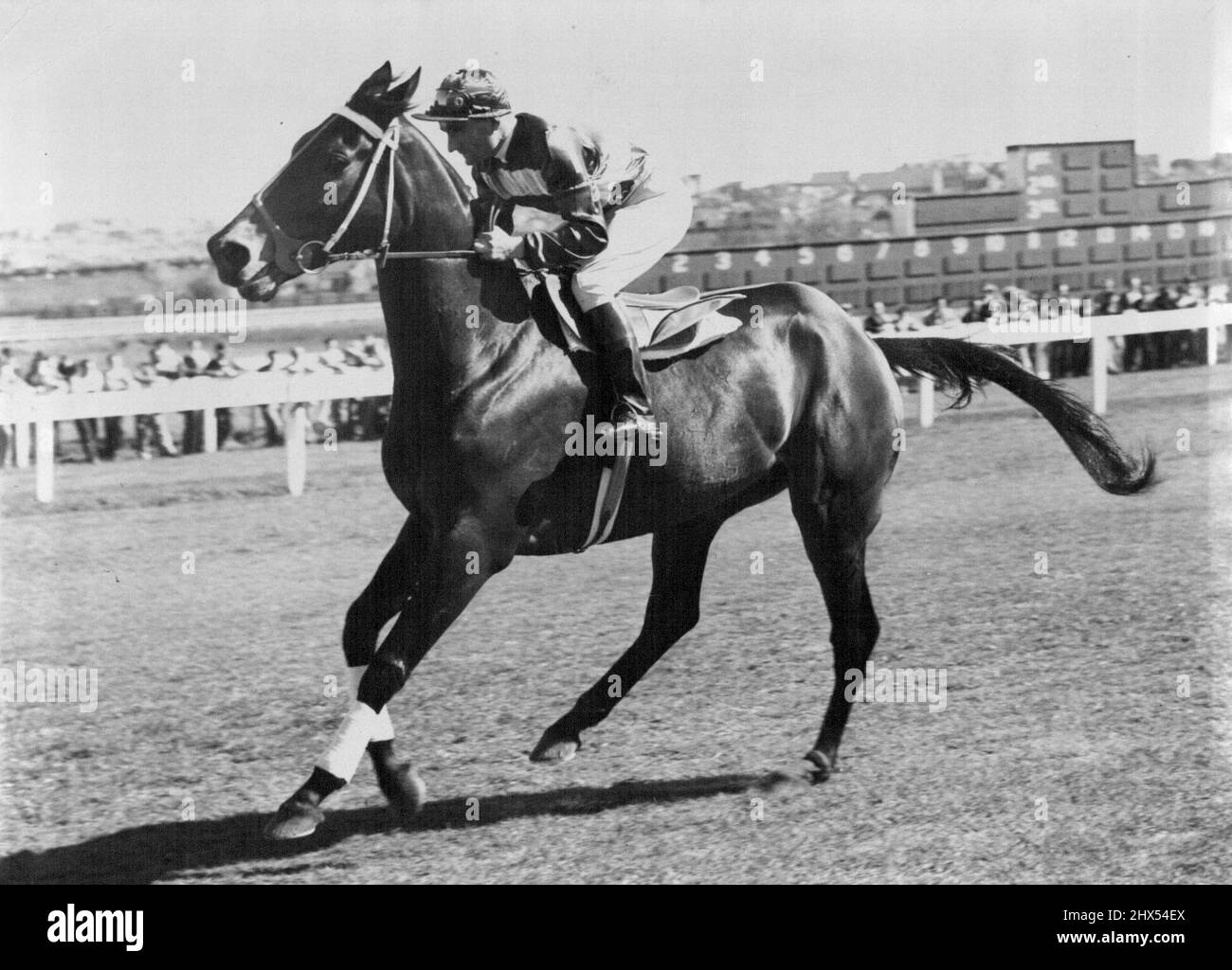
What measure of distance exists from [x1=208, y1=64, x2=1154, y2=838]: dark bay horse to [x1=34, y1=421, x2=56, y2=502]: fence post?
1.89 m

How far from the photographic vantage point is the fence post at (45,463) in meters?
5.83

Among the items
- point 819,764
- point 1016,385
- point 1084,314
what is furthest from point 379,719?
point 1084,314

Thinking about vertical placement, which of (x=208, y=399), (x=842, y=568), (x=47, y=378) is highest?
(x=47, y=378)

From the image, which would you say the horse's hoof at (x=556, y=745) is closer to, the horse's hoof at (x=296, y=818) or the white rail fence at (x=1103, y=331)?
the horse's hoof at (x=296, y=818)

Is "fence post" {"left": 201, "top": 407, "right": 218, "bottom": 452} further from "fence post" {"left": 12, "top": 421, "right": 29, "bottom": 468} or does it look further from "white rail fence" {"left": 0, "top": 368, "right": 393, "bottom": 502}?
"fence post" {"left": 12, "top": 421, "right": 29, "bottom": 468}

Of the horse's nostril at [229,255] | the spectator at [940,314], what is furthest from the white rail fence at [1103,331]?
the horse's nostril at [229,255]

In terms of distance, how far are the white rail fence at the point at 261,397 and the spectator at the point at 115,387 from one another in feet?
0.63

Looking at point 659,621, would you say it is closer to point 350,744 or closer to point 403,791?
point 403,791

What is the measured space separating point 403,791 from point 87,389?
5213mm

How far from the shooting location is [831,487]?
4.81 meters

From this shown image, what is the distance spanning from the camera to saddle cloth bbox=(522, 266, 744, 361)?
4430 millimetres

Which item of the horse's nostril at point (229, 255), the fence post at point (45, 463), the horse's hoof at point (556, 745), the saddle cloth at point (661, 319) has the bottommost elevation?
the horse's hoof at point (556, 745)

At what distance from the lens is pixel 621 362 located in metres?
4.39

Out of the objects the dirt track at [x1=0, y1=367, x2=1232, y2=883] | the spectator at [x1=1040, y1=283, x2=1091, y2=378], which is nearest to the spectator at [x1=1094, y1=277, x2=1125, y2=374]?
the spectator at [x1=1040, y1=283, x2=1091, y2=378]
